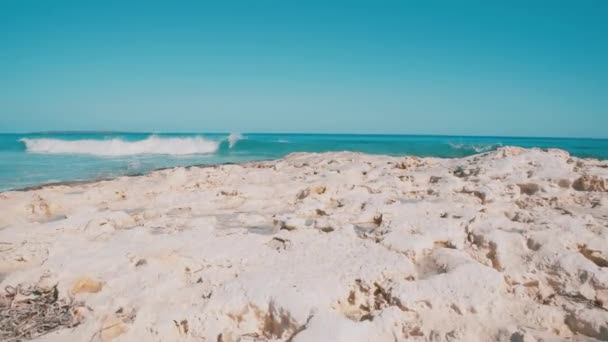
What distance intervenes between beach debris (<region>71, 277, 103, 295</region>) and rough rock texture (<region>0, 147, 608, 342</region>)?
13 millimetres

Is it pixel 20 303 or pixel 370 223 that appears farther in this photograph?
pixel 370 223

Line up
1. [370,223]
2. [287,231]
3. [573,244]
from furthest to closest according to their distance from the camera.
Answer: [370,223], [287,231], [573,244]

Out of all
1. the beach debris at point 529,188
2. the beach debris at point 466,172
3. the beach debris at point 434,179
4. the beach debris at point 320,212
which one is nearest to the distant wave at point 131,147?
the beach debris at point 434,179

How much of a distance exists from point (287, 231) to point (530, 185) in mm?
3152

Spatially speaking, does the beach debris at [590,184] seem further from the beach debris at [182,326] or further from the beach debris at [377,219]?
the beach debris at [182,326]

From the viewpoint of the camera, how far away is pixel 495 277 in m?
2.54

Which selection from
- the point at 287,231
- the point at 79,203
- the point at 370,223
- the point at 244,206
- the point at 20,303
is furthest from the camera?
the point at 79,203

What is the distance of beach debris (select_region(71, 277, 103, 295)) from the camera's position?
9.20 ft

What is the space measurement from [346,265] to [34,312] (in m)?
2.16

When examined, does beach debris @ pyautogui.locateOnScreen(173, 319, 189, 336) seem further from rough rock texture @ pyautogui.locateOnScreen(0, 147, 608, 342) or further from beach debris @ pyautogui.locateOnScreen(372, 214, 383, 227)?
beach debris @ pyautogui.locateOnScreen(372, 214, 383, 227)

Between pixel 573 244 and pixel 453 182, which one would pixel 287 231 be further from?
pixel 453 182

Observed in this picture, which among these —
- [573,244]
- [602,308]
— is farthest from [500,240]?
[602,308]

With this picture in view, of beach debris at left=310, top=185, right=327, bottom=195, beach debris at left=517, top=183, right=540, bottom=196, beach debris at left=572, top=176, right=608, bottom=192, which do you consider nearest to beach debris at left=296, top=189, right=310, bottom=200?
beach debris at left=310, top=185, right=327, bottom=195

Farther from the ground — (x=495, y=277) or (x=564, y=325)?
(x=495, y=277)
